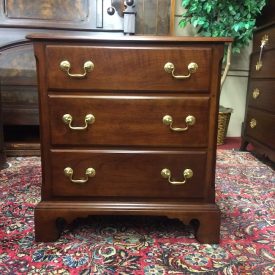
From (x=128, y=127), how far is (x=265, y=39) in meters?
1.40

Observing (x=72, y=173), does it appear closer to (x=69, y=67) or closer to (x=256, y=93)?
(x=69, y=67)

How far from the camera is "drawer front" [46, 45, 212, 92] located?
895mm

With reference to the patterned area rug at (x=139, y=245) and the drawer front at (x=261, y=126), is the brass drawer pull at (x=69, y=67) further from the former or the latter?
the drawer front at (x=261, y=126)

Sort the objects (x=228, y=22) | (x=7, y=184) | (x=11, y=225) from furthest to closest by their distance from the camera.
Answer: (x=228, y=22), (x=7, y=184), (x=11, y=225)

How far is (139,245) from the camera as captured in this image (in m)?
0.98

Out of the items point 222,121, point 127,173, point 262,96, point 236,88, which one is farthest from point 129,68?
point 236,88

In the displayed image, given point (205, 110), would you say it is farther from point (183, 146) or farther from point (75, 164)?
point (75, 164)

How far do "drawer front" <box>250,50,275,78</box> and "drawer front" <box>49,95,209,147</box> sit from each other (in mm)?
1112

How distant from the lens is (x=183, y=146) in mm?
960

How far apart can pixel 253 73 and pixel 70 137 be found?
1.63 m

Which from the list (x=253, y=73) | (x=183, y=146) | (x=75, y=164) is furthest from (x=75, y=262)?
(x=253, y=73)

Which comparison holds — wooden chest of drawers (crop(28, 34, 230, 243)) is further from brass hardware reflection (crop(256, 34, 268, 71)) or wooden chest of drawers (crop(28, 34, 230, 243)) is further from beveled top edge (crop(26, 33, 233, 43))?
brass hardware reflection (crop(256, 34, 268, 71))

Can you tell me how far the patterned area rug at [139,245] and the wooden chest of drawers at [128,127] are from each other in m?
0.07

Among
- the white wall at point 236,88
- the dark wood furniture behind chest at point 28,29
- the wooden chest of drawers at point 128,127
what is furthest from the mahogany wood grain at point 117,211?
the white wall at point 236,88
